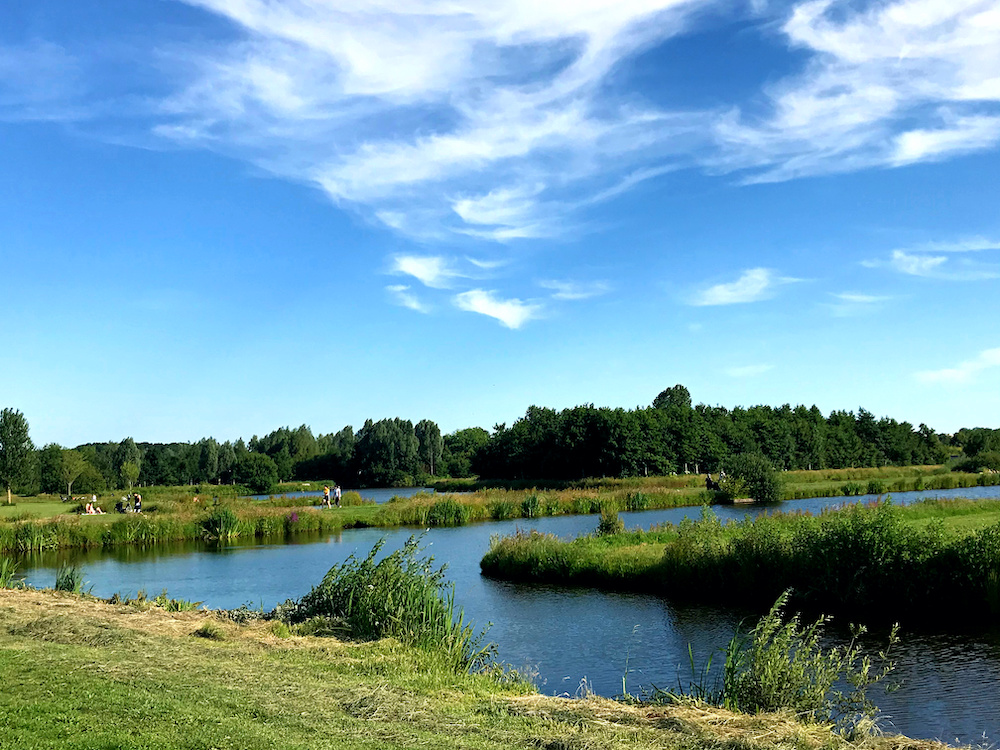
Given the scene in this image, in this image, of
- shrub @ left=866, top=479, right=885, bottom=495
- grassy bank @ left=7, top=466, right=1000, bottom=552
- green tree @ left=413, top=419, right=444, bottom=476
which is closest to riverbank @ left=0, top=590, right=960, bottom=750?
grassy bank @ left=7, top=466, right=1000, bottom=552

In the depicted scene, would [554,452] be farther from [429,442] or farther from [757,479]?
[429,442]

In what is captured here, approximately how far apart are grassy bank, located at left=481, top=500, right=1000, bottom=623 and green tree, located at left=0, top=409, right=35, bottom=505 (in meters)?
50.8

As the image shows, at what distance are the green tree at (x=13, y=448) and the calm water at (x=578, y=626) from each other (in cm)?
3074

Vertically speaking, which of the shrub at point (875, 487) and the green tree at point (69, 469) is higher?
the green tree at point (69, 469)

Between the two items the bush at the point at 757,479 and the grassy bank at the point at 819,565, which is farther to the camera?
the bush at the point at 757,479

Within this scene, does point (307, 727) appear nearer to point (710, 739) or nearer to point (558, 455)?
point (710, 739)

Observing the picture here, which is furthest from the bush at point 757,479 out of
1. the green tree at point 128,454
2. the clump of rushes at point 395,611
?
the green tree at point 128,454

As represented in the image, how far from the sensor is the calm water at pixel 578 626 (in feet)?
40.1

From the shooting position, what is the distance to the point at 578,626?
1872 centimetres

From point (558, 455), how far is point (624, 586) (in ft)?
247

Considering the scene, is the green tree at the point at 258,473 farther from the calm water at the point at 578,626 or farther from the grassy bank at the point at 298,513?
the calm water at the point at 578,626

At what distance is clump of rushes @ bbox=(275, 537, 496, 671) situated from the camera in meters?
13.5

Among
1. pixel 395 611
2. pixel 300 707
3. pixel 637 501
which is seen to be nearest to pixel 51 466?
pixel 637 501

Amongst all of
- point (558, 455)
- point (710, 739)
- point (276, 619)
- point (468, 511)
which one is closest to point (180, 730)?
point (710, 739)
